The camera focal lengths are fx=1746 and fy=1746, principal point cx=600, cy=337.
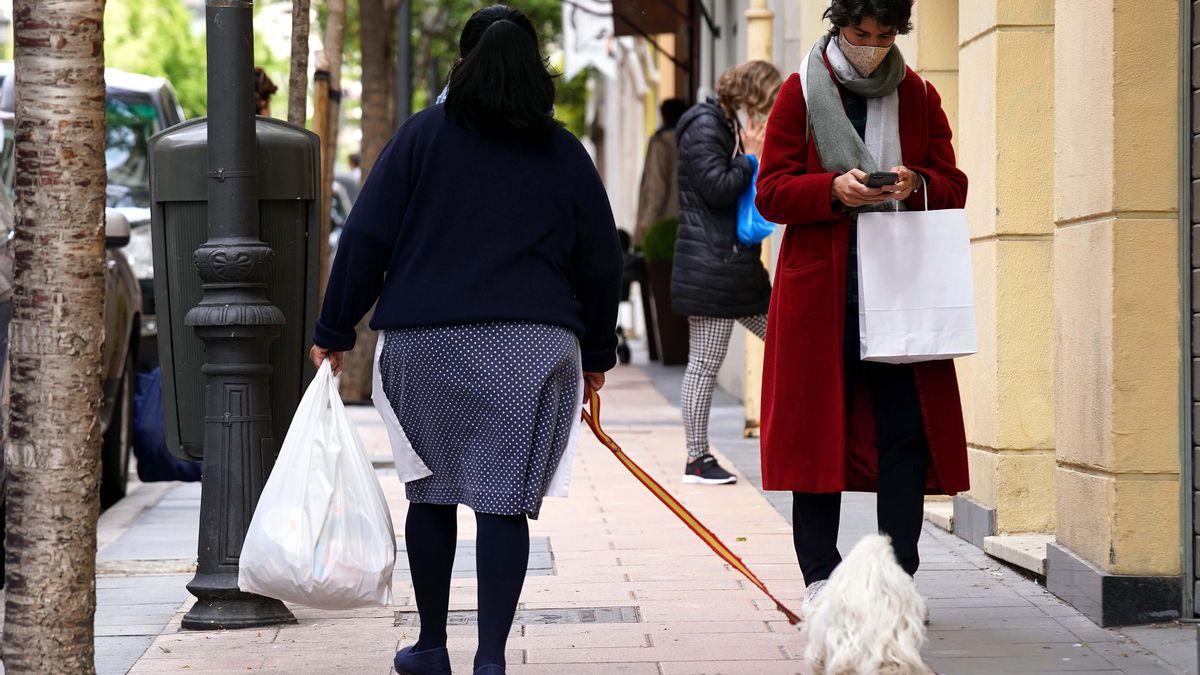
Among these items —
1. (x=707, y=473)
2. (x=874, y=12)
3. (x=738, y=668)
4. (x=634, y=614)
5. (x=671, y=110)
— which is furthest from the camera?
(x=671, y=110)

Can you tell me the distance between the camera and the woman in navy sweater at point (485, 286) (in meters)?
4.17

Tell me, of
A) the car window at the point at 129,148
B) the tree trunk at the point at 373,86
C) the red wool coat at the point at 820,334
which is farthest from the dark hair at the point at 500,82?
the tree trunk at the point at 373,86

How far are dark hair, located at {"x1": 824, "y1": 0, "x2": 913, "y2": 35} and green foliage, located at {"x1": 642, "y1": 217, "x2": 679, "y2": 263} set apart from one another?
10563mm

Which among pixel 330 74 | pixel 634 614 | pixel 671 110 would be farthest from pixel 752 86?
pixel 671 110

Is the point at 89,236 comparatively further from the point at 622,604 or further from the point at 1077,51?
the point at 1077,51

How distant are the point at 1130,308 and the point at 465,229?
1929 mm

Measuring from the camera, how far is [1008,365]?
6266 millimetres

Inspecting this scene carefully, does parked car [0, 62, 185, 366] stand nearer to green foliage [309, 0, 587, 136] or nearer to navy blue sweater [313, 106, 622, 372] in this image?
navy blue sweater [313, 106, 622, 372]

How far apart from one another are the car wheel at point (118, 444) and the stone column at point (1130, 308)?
5028mm

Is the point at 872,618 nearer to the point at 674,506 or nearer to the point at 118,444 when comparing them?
the point at 674,506

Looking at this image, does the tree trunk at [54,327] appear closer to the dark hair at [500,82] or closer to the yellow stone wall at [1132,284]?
the dark hair at [500,82]

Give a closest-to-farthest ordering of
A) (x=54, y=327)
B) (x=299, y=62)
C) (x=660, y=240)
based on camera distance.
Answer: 1. (x=54, y=327)
2. (x=299, y=62)
3. (x=660, y=240)

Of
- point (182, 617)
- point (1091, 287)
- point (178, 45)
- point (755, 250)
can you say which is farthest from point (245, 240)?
point (178, 45)

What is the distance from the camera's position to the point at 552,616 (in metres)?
5.38
